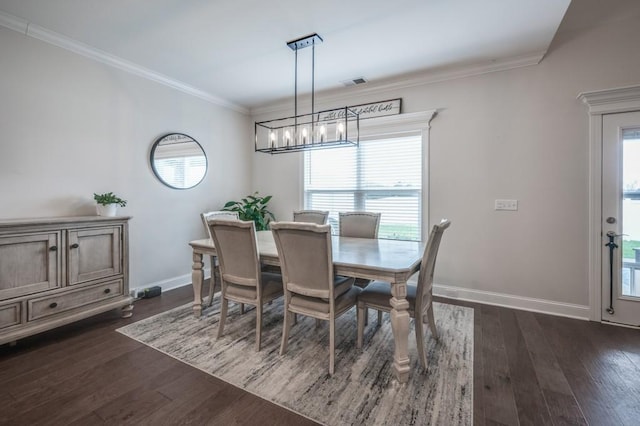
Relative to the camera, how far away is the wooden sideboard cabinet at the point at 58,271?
2.24 meters

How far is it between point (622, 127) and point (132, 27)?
4543mm

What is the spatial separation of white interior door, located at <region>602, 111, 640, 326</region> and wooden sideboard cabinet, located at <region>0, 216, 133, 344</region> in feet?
15.3

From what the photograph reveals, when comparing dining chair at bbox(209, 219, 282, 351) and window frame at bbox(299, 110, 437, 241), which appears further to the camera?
window frame at bbox(299, 110, 437, 241)

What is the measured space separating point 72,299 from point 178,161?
2.02 metres

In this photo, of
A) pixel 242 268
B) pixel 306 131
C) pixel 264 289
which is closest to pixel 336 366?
pixel 264 289

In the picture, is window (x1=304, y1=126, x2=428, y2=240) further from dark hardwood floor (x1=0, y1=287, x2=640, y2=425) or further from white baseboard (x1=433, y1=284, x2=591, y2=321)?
dark hardwood floor (x1=0, y1=287, x2=640, y2=425)

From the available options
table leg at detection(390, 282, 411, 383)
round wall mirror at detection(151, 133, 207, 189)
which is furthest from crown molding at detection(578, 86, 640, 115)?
round wall mirror at detection(151, 133, 207, 189)

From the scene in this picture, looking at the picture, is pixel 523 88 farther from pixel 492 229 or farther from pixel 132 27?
pixel 132 27

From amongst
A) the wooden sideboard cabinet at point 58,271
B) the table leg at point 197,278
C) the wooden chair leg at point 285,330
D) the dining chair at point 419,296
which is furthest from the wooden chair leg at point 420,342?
the wooden sideboard cabinet at point 58,271

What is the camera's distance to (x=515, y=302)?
10.6ft

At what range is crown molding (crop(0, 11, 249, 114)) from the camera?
2.58 m

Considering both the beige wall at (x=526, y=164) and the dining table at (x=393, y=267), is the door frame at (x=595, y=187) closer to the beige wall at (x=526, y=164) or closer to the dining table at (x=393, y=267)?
the beige wall at (x=526, y=164)

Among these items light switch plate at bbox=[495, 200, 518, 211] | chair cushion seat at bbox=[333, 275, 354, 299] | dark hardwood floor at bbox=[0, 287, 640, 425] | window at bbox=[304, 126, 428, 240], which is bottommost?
dark hardwood floor at bbox=[0, 287, 640, 425]

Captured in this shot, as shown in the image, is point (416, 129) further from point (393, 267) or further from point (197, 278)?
point (197, 278)
